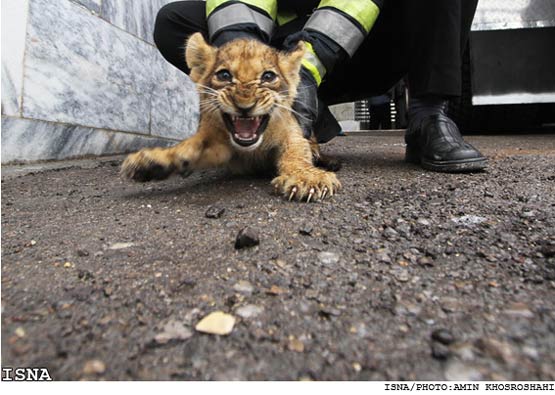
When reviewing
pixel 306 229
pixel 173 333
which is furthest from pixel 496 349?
pixel 306 229

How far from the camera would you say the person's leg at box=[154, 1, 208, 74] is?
8.59 ft

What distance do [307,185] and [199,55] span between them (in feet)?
3.10

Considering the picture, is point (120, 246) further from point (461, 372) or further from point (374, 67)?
point (374, 67)

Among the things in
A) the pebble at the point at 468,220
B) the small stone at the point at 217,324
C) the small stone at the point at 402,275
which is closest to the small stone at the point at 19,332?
the small stone at the point at 217,324

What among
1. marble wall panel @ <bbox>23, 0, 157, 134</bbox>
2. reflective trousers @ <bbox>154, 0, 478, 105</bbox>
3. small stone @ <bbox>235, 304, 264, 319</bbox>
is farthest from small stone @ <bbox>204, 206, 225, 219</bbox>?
marble wall panel @ <bbox>23, 0, 157, 134</bbox>

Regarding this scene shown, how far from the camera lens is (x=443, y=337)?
0.69 meters

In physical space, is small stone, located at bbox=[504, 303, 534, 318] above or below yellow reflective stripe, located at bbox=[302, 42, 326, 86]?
below

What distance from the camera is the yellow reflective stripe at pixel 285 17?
8.49 ft

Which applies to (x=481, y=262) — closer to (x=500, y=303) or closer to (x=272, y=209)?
(x=500, y=303)

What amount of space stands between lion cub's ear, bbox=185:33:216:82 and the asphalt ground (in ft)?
2.49

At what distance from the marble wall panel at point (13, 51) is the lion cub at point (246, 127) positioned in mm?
1250

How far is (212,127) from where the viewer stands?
1.92m

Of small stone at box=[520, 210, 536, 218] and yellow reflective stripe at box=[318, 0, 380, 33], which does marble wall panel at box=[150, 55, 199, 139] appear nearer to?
yellow reflective stripe at box=[318, 0, 380, 33]

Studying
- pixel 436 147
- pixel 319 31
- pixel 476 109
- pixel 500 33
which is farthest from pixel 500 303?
pixel 476 109
